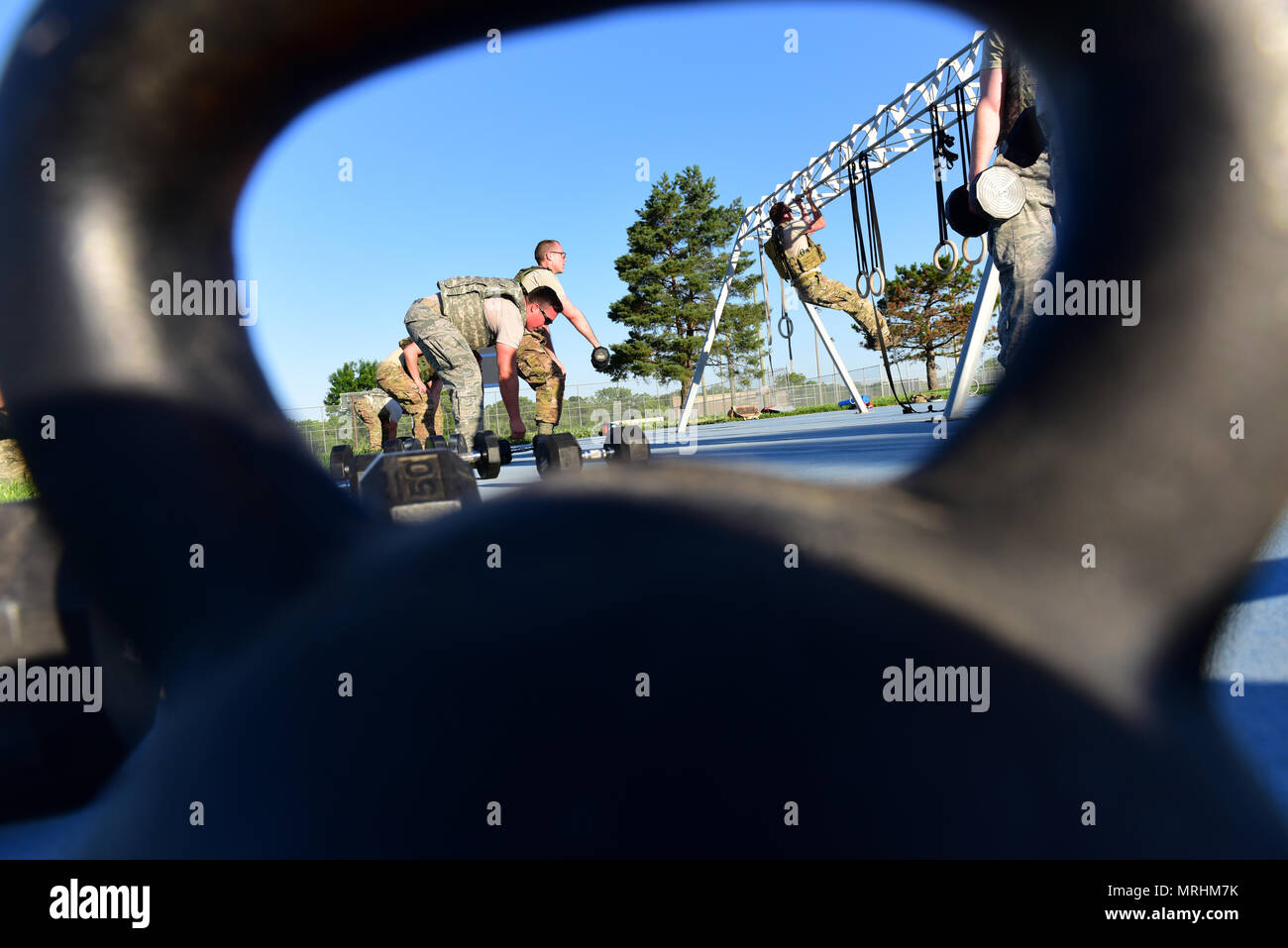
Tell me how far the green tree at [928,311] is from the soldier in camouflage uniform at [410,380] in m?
29.6

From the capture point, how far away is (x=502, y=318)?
16.4 feet

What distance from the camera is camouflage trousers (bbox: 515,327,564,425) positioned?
535 cm

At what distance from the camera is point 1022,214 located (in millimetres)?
2391

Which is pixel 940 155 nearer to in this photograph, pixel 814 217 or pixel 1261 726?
pixel 814 217

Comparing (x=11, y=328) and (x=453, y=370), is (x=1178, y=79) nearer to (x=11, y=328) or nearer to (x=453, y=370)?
(x=11, y=328)

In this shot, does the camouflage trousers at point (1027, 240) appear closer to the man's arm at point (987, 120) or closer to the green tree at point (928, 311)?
the man's arm at point (987, 120)

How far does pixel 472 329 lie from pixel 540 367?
70cm

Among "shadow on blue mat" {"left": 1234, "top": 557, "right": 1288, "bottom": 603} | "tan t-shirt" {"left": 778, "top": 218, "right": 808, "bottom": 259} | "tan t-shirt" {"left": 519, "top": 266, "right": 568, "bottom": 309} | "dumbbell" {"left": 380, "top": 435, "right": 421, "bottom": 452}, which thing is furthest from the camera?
"tan t-shirt" {"left": 778, "top": 218, "right": 808, "bottom": 259}

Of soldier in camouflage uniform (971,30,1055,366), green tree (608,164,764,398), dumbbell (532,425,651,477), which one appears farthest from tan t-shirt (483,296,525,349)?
green tree (608,164,764,398)

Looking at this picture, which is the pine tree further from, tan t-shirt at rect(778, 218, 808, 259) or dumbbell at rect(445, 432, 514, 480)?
dumbbell at rect(445, 432, 514, 480)

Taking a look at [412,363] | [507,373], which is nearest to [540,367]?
[507,373]

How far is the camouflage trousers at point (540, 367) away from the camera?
535 cm

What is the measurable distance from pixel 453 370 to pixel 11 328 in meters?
4.25
